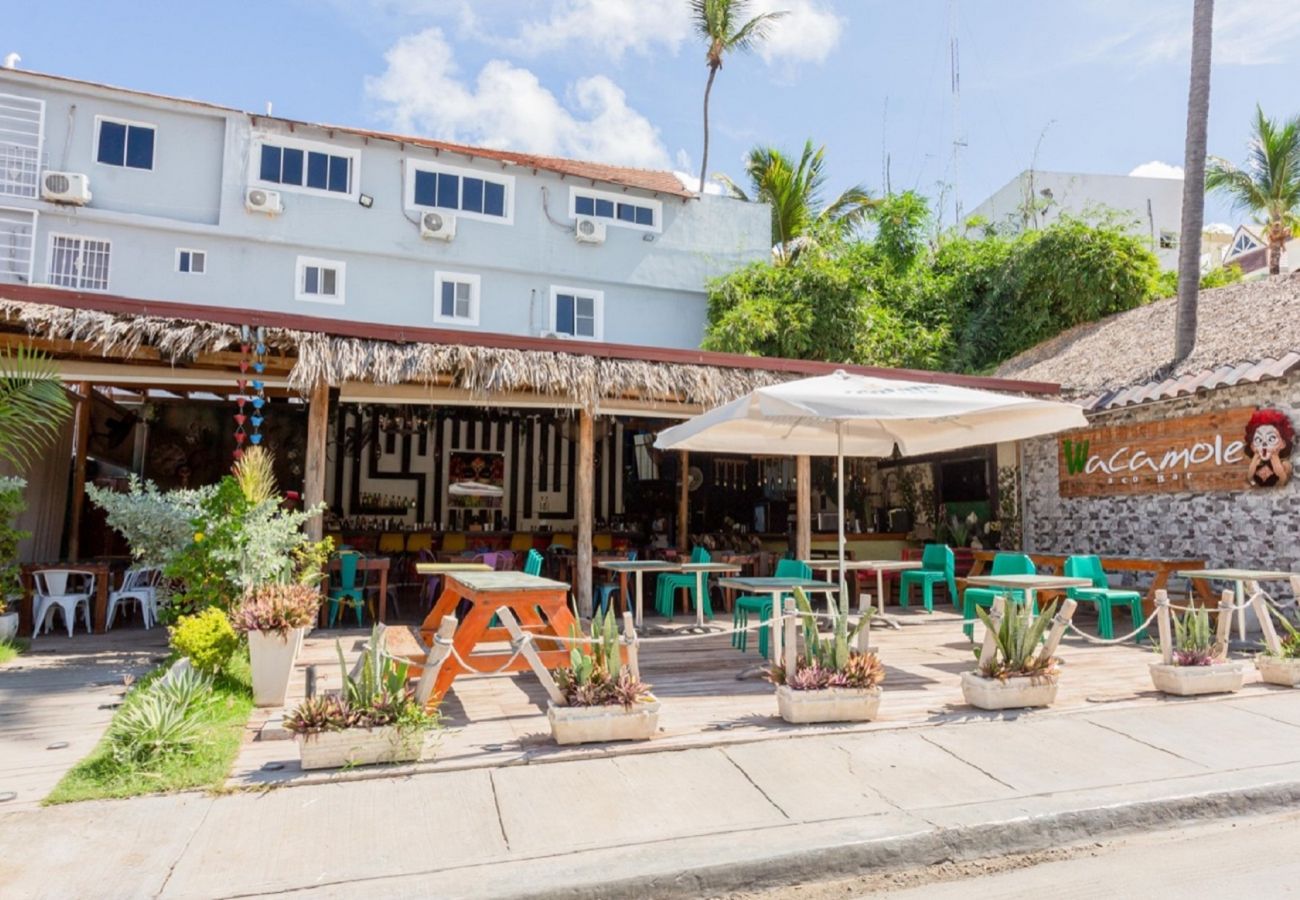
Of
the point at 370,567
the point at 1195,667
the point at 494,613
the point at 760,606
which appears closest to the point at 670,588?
the point at 760,606

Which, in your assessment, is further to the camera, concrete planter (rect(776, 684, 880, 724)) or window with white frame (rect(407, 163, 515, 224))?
window with white frame (rect(407, 163, 515, 224))

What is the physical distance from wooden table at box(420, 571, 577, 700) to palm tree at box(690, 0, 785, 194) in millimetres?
17993

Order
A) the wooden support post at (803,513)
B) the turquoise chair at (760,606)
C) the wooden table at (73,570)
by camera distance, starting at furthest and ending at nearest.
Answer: the wooden support post at (803,513)
the wooden table at (73,570)
the turquoise chair at (760,606)

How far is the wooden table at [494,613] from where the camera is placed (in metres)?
4.59

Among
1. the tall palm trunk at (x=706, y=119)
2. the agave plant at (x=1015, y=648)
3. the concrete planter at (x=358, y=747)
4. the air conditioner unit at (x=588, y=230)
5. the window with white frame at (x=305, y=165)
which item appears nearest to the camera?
the concrete planter at (x=358, y=747)

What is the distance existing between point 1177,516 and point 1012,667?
204 inches

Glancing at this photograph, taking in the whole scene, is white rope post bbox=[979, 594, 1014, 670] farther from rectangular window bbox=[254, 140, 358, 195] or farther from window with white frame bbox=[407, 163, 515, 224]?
rectangular window bbox=[254, 140, 358, 195]

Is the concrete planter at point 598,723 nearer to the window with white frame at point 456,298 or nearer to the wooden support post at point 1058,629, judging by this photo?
the wooden support post at point 1058,629

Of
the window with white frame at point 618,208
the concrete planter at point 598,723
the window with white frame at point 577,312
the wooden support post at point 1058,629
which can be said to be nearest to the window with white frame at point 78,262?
the window with white frame at point 577,312

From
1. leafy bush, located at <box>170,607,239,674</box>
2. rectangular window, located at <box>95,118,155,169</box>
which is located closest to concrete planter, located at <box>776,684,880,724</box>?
leafy bush, located at <box>170,607,239,674</box>

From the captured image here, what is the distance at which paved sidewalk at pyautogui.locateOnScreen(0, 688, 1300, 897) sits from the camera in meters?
2.94

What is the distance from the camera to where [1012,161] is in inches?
962

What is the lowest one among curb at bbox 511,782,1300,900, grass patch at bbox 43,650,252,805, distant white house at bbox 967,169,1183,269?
curb at bbox 511,782,1300,900

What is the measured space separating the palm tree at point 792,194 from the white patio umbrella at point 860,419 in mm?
13254
